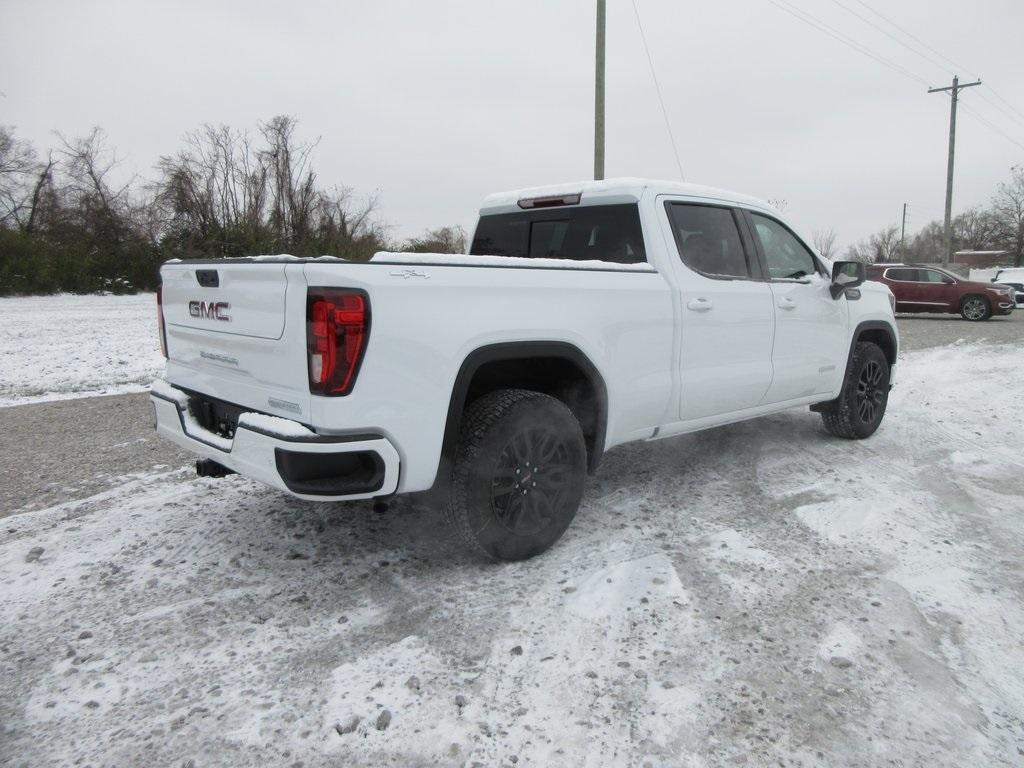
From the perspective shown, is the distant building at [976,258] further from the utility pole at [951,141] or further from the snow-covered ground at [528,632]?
the snow-covered ground at [528,632]

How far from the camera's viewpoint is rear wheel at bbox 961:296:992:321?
62.8 ft

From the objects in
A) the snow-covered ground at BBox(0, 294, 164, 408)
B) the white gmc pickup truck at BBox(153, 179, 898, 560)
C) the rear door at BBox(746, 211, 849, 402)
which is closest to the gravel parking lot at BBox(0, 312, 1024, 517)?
the snow-covered ground at BBox(0, 294, 164, 408)

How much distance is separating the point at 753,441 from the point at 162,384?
14.1ft

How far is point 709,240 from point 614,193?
704mm

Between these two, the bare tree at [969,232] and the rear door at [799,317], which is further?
the bare tree at [969,232]

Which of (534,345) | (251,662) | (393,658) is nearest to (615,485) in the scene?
(534,345)

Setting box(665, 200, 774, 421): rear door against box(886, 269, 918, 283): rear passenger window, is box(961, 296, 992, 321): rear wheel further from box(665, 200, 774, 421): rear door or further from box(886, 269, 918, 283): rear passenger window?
box(665, 200, 774, 421): rear door

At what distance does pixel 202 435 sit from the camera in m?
3.20

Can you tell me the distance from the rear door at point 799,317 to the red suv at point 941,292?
16231 mm

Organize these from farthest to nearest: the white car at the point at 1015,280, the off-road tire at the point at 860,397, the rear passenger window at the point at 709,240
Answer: the white car at the point at 1015,280, the off-road tire at the point at 860,397, the rear passenger window at the point at 709,240

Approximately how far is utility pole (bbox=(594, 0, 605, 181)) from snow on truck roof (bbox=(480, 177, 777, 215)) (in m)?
7.90

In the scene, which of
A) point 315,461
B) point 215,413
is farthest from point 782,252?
point 215,413

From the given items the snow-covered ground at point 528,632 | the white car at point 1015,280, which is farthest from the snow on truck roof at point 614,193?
the white car at point 1015,280

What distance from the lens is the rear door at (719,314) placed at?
3912mm
